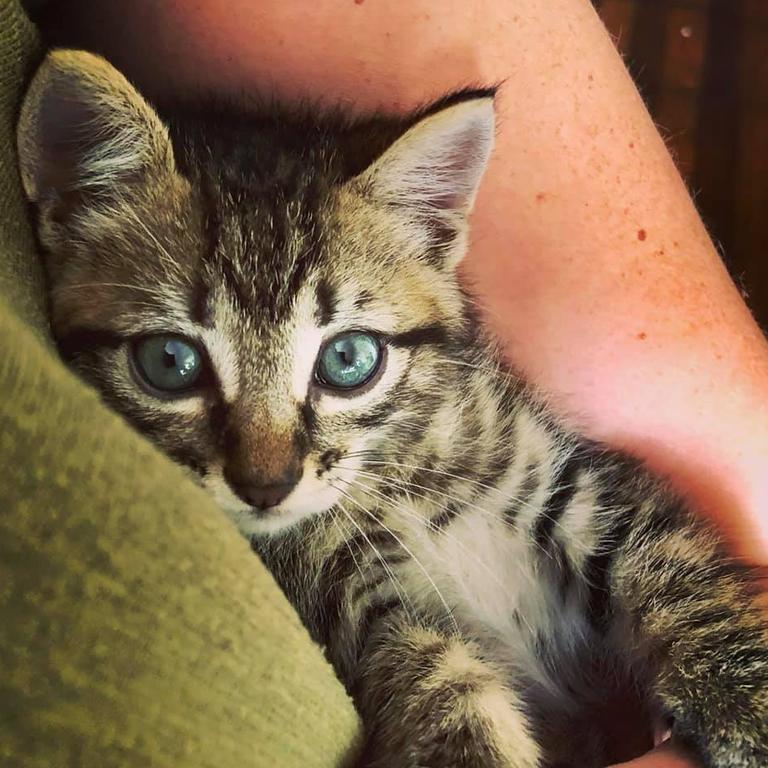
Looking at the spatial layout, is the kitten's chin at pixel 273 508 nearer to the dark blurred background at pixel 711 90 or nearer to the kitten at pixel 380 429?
the kitten at pixel 380 429

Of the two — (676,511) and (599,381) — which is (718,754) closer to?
(676,511)

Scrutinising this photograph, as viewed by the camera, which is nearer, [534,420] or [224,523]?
[224,523]

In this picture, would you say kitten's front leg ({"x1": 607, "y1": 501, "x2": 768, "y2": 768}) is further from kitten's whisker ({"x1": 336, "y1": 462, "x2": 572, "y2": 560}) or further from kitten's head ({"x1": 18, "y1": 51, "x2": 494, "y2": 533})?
kitten's head ({"x1": 18, "y1": 51, "x2": 494, "y2": 533})

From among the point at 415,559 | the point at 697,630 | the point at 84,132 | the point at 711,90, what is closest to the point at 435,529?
the point at 415,559

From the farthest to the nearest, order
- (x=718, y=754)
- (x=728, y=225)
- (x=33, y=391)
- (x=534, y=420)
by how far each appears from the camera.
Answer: (x=728, y=225) → (x=534, y=420) → (x=718, y=754) → (x=33, y=391)

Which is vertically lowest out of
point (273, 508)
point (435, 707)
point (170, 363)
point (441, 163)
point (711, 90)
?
point (435, 707)

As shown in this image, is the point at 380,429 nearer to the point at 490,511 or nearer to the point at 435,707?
the point at 490,511

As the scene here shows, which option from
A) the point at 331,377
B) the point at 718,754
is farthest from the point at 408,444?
the point at 718,754
